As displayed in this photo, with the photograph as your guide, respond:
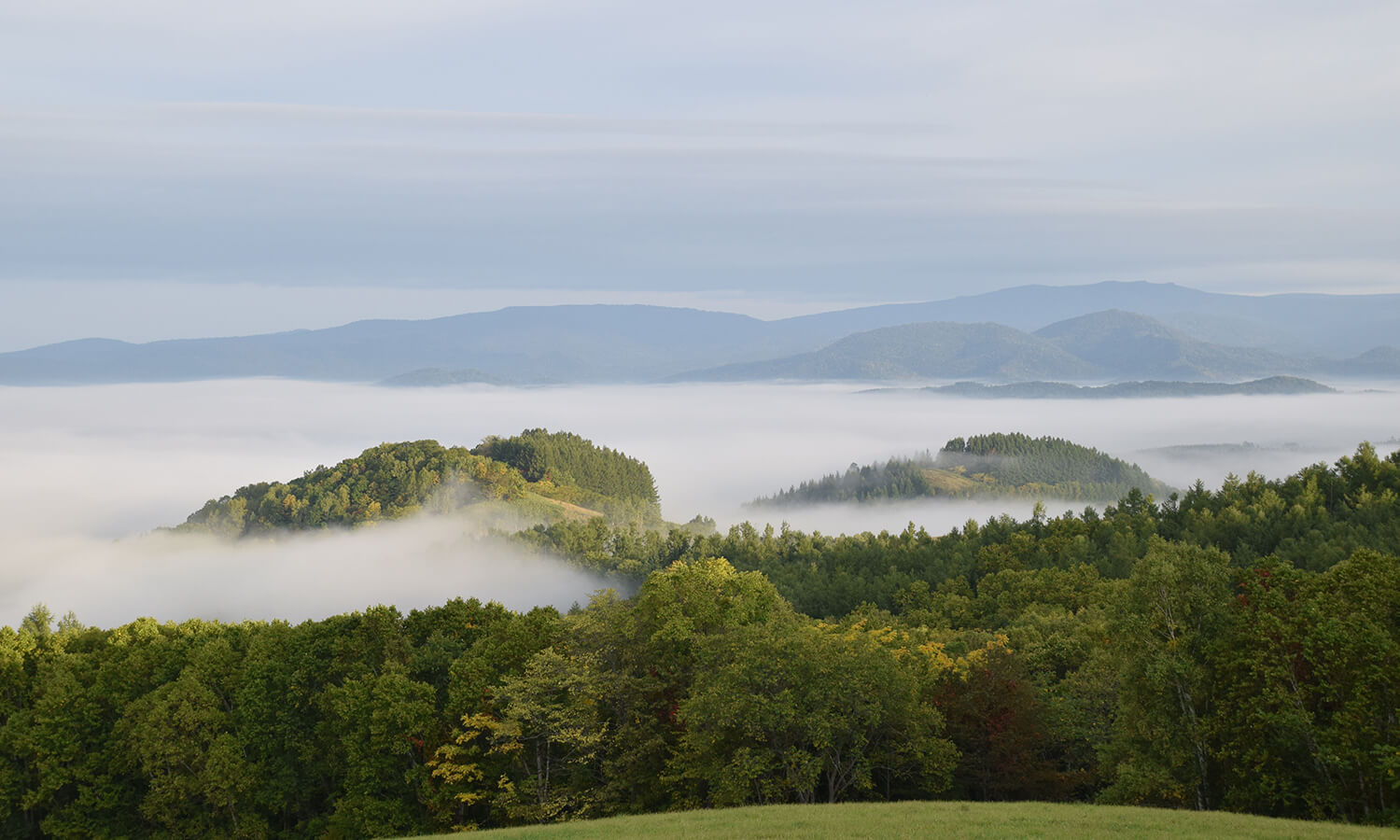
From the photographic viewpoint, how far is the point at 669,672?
53.0m

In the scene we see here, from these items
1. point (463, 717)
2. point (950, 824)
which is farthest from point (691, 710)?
point (950, 824)

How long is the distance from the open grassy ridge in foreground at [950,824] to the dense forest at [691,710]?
481cm

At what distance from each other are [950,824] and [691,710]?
14446mm

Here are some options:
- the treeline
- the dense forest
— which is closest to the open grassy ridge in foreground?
the dense forest

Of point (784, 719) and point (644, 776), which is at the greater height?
point (784, 719)

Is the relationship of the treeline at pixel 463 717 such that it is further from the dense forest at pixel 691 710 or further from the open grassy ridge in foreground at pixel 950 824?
the open grassy ridge in foreground at pixel 950 824

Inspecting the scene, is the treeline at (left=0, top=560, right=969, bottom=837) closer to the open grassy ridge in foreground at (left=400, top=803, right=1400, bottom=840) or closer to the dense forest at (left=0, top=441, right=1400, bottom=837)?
the dense forest at (left=0, top=441, right=1400, bottom=837)

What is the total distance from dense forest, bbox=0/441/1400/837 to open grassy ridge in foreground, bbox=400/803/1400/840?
15.8ft

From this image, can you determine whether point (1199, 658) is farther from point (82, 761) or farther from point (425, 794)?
point (82, 761)

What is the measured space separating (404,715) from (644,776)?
12.0 meters

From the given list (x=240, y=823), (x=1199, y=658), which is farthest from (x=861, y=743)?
(x=240, y=823)

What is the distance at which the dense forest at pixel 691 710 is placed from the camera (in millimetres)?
38875

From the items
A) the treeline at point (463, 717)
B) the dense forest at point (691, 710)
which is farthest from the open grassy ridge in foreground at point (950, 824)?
the treeline at point (463, 717)

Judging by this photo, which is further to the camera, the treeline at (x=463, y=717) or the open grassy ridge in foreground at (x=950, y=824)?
the treeline at (x=463, y=717)
